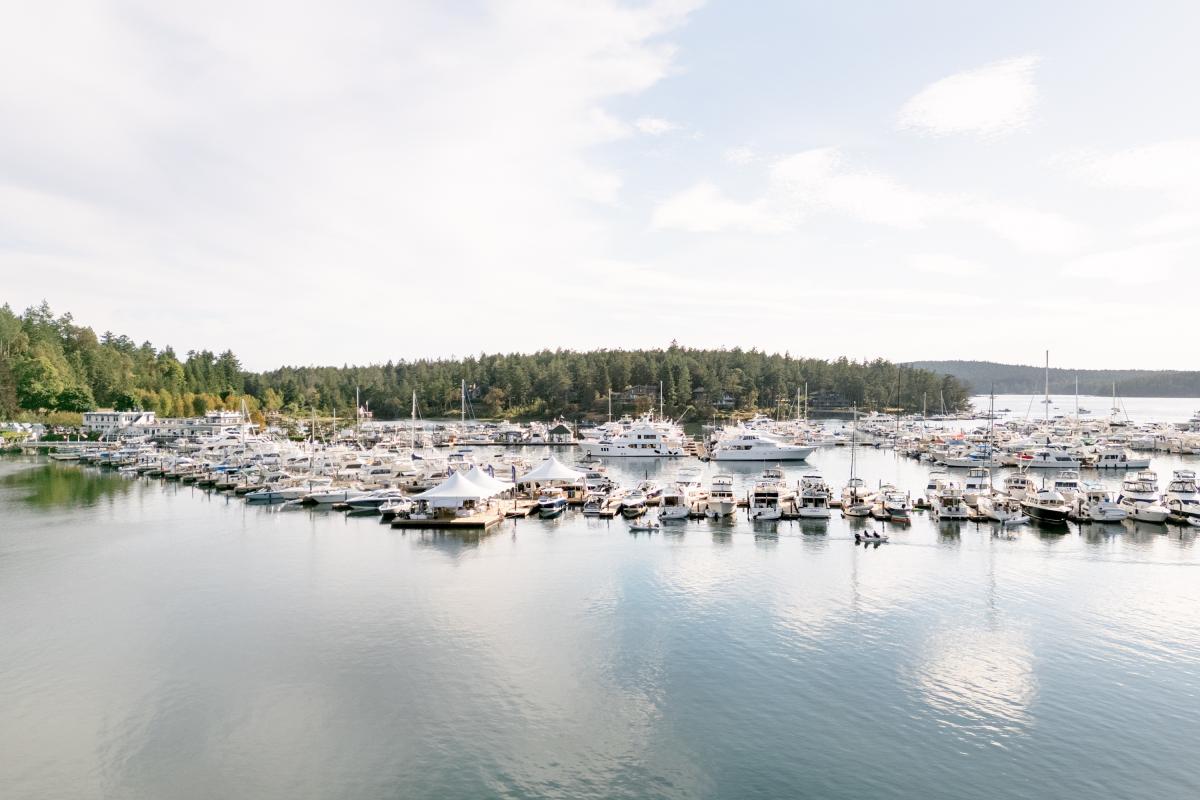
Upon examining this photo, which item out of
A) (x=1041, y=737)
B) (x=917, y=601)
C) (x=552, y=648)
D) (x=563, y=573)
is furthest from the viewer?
(x=563, y=573)

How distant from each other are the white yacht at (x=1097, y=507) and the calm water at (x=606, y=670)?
436 centimetres

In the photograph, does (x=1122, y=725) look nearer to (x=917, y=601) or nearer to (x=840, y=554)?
(x=917, y=601)

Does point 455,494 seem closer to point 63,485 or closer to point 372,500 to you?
point 372,500

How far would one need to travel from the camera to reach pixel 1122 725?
1997cm

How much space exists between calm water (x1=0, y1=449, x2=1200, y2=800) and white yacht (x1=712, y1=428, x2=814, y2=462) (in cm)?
4992

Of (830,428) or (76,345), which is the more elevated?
(76,345)

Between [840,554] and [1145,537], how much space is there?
20.1m

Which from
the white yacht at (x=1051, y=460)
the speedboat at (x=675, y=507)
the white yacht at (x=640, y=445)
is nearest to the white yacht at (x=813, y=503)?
the speedboat at (x=675, y=507)

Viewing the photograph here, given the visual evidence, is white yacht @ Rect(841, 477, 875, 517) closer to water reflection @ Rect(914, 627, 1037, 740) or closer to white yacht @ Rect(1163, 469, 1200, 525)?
white yacht @ Rect(1163, 469, 1200, 525)

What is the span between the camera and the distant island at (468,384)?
401 ft

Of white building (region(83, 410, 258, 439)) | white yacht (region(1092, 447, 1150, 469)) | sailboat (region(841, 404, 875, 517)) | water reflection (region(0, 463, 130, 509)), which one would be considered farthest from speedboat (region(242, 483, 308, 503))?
white yacht (region(1092, 447, 1150, 469))

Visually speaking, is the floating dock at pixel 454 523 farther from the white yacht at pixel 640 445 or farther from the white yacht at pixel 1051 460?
the white yacht at pixel 1051 460

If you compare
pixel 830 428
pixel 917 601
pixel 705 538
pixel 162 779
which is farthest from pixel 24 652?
pixel 830 428

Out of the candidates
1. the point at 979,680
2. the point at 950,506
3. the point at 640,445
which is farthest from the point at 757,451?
the point at 979,680
